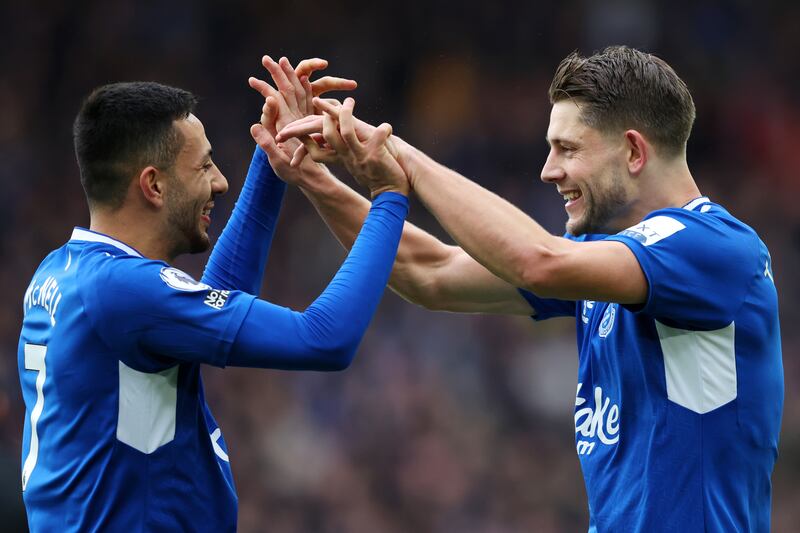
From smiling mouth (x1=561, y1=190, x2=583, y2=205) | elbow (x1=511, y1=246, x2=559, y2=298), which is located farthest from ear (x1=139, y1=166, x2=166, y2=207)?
smiling mouth (x1=561, y1=190, x2=583, y2=205)

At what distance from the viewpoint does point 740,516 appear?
3.20m

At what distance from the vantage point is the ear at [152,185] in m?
3.31

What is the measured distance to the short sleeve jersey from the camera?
2.99 meters

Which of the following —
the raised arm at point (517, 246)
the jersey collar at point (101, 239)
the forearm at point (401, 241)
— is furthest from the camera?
the forearm at point (401, 241)

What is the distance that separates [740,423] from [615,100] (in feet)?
3.53

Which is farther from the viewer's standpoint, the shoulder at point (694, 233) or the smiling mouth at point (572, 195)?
the smiling mouth at point (572, 195)

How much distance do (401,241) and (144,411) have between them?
4.81 feet

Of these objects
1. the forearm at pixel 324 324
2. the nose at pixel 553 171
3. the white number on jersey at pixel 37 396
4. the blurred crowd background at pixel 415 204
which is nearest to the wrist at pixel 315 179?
the forearm at pixel 324 324

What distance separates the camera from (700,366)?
3.18 meters

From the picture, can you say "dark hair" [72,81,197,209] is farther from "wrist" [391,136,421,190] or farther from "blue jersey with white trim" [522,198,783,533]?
"blue jersey with white trim" [522,198,783,533]

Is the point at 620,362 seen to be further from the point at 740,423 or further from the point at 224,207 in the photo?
the point at 224,207

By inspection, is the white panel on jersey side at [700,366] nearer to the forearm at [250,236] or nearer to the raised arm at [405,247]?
the raised arm at [405,247]

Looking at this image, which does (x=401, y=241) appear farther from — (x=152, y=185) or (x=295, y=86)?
(x=152, y=185)

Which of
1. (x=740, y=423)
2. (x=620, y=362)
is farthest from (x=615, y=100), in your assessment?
(x=740, y=423)
